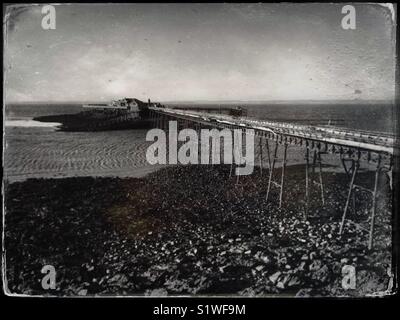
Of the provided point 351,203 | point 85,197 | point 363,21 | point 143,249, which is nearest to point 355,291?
point 351,203

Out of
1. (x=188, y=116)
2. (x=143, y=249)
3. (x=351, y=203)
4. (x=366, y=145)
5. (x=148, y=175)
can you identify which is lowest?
(x=143, y=249)

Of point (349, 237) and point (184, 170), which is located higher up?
point (184, 170)

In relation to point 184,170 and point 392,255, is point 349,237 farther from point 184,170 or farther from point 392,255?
point 184,170

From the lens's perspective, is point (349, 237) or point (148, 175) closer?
point (349, 237)

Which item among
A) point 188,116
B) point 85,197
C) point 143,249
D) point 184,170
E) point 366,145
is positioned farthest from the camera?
point 188,116

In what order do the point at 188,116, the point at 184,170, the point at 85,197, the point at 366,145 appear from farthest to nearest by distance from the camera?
the point at 188,116
the point at 85,197
the point at 184,170
the point at 366,145

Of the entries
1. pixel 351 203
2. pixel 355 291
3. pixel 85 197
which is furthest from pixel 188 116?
pixel 355 291
